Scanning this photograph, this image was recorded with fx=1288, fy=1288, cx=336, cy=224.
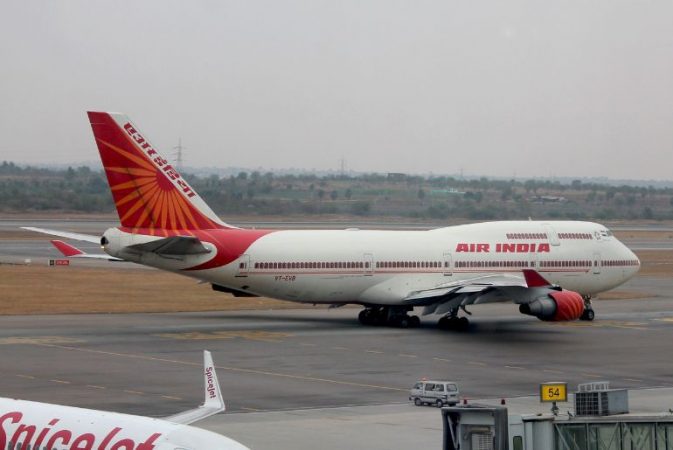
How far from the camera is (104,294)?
260 ft

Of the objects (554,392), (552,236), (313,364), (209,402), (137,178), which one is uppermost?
(137,178)

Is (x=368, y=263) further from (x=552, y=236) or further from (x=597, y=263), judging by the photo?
(x=597, y=263)

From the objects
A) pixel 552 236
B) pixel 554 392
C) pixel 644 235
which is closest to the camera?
pixel 554 392

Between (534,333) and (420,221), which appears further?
(420,221)

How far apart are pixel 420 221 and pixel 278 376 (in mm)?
145013

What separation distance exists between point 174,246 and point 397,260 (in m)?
11.8

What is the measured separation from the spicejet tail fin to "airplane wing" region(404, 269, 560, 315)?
40.0 ft

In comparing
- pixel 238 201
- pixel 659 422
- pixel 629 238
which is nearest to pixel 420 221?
pixel 238 201

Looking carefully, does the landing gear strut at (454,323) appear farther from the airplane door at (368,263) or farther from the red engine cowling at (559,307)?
the red engine cowling at (559,307)

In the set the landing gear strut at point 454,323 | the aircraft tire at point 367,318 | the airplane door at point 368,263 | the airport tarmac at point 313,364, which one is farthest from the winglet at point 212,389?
the aircraft tire at point 367,318

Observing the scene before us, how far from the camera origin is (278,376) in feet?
153

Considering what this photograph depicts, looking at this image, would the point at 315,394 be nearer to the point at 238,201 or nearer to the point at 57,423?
the point at 57,423

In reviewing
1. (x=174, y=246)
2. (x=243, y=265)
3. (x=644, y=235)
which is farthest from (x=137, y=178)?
(x=644, y=235)

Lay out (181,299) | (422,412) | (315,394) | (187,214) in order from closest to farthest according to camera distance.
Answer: (422,412) → (315,394) → (187,214) → (181,299)
